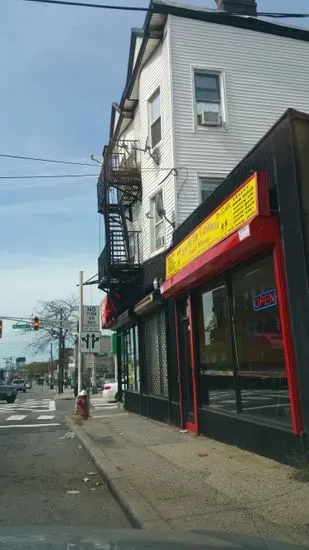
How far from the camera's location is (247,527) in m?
5.09

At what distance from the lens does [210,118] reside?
48.5 feet

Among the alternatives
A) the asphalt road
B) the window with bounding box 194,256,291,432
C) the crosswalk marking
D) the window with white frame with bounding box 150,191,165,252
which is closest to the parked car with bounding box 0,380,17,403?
the crosswalk marking

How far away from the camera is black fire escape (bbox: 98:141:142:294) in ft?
54.6

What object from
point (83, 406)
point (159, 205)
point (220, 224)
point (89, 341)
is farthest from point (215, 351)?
point (89, 341)

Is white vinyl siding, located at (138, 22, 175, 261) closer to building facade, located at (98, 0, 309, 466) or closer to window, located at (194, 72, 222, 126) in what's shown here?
building facade, located at (98, 0, 309, 466)

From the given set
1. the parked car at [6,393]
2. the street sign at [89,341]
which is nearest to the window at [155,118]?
the street sign at [89,341]

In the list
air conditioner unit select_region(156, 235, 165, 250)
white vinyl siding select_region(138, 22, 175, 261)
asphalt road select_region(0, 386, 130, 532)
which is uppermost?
white vinyl siding select_region(138, 22, 175, 261)

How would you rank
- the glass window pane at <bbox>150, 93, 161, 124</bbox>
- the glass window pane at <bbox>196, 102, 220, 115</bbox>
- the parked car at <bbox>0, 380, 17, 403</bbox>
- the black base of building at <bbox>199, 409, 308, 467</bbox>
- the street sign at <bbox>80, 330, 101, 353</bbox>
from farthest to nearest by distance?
the parked car at <bbox>0, 380, 17, 403</bbox>, the street sign at <bbox>80, 330, 101, 353</bbox>, the glass window pane at <bbox>150, 93, 161, 124</bbox>, the glass window pane at <bbox>196, 102, 220, 115</bbox>, the black base of building at <bbox>199, 409, 308, 467</bbox>

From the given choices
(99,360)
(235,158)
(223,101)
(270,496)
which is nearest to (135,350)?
(235,158)

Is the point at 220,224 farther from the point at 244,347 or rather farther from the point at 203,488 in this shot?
the point at 203,488

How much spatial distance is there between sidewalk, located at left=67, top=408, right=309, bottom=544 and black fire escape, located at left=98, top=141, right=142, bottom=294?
6.49 metres

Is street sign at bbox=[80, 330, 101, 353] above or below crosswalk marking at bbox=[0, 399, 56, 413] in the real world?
above

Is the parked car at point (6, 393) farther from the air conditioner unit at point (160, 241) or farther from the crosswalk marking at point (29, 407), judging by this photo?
the air conditioner unit at point (160, 241)

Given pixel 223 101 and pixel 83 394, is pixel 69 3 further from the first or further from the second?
pixel 83 394
